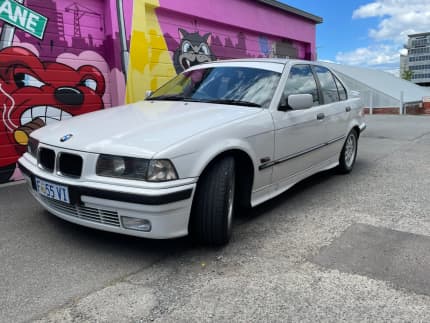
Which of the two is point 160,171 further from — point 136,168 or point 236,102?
point 236,102

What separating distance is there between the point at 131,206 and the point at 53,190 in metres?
0.74

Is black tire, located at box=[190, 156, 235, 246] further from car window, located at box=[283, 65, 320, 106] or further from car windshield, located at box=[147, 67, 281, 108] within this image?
car window, located at box=[283, 65, 320, 106]

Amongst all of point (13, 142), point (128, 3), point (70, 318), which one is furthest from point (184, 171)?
point (128, 3)

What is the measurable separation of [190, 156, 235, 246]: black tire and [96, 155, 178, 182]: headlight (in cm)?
32

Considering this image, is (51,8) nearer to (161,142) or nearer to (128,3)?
(128,3)

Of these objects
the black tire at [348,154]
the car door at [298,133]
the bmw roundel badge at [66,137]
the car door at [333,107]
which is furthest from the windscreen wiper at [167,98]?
the black tire at [348,154]

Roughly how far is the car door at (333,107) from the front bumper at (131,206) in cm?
258

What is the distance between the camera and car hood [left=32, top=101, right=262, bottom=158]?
9.11 feet

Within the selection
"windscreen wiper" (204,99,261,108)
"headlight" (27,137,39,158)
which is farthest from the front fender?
"headlight" (27,137,39,158)

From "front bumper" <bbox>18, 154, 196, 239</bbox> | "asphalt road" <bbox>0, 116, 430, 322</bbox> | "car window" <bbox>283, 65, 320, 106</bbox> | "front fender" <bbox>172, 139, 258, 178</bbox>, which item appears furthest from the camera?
"car window" <bbox>283, 65, 320, 106</bbox>

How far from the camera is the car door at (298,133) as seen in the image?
376 cm

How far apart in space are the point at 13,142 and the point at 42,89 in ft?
2.94

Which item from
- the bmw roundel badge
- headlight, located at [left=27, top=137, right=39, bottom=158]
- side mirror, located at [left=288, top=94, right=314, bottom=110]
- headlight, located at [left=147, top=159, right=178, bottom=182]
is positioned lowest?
headlight, located at [left=147, top=159, right=178, bottom=182]

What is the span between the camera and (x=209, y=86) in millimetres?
4098
